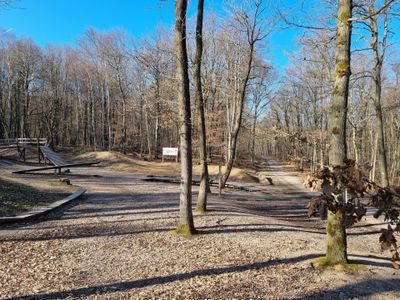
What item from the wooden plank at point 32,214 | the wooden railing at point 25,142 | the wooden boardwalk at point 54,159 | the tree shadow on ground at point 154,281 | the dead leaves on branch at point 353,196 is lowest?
the tree shadow on ground at point 154,281

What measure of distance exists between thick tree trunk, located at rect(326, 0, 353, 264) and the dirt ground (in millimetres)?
325

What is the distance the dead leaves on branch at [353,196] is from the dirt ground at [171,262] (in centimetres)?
138

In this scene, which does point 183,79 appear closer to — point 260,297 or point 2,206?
point 260,297

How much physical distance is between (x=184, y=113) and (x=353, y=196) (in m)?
3.95

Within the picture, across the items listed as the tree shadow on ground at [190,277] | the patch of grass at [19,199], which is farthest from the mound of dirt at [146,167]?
the tree shadow on ground at [190,277]

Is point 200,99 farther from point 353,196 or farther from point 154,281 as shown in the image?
point 353,196

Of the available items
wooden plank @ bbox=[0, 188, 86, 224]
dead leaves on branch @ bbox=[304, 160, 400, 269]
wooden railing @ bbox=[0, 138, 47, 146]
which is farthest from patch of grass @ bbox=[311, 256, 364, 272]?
wooden railing @ bbox=[0, 138, 47, 146]

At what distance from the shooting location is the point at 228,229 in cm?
721

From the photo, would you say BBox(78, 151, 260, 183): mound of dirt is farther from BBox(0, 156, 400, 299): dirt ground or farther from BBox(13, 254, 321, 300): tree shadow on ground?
BBox(13, 254, 321, 300): tree shadow on ground

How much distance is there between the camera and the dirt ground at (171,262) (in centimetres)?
403

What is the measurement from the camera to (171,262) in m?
5.05

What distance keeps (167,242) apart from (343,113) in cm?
360

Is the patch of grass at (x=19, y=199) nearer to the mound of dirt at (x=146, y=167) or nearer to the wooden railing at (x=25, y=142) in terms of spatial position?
the mound of dirt at (x=146, y=167)

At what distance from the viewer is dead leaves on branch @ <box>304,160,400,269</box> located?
2.69 m
